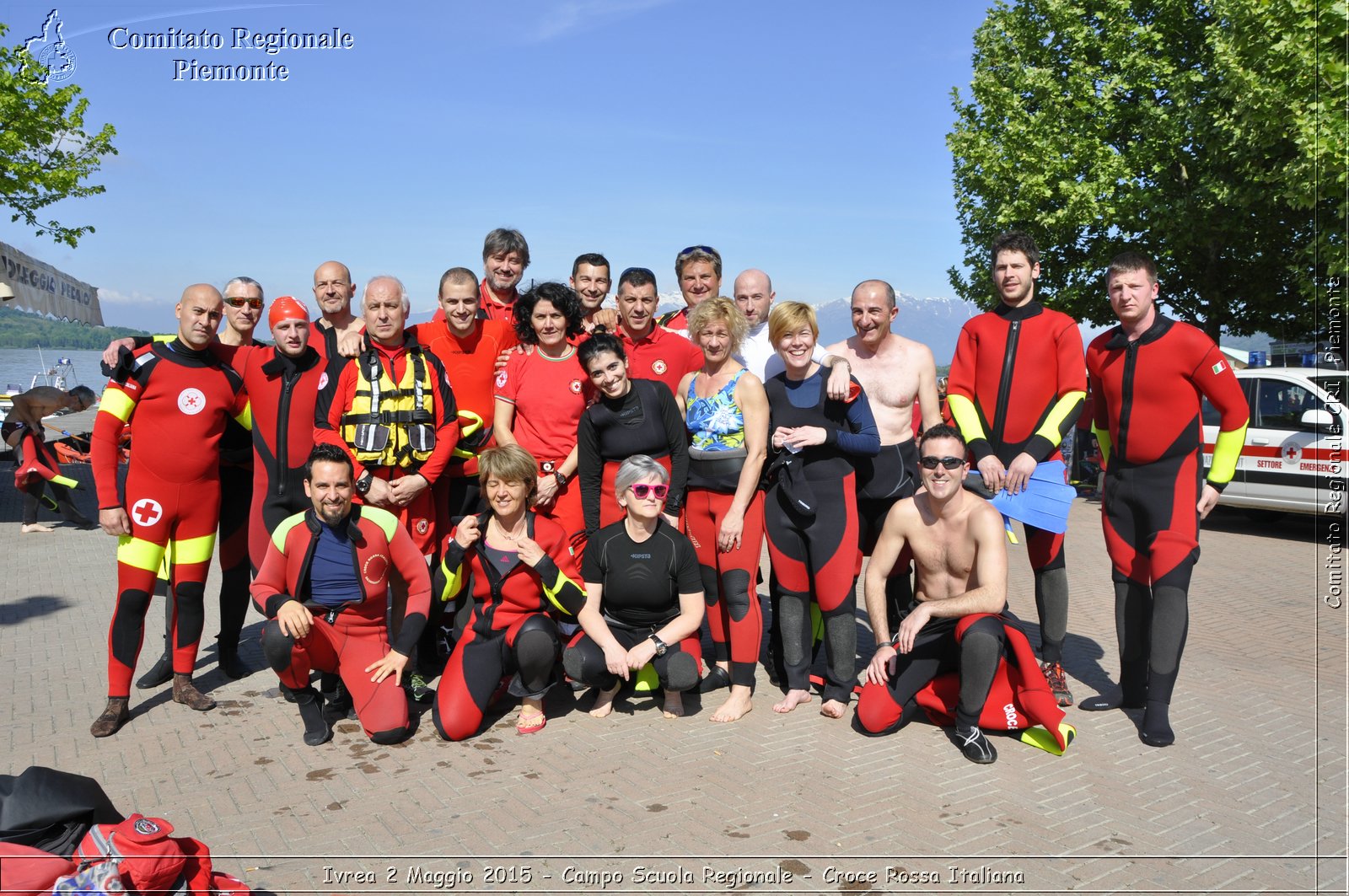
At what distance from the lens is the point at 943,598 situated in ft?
15.2

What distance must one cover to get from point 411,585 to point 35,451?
964 centimetres

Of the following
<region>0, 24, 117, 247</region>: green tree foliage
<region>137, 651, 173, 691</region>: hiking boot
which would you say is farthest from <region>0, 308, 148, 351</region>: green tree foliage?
<region>137, 651, 173, 691</region>: hiking boot

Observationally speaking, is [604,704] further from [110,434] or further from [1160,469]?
[1160,469]

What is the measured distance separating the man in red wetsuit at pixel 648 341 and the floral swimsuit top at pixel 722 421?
41 centimetres

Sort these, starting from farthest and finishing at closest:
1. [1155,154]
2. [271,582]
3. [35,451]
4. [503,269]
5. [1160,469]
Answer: [1155,154]
[35,451]
[503,269]
[1160,469]
[271,582]

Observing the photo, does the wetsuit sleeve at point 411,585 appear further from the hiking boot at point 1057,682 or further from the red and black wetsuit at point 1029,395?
the hiking boot at point 1057,682

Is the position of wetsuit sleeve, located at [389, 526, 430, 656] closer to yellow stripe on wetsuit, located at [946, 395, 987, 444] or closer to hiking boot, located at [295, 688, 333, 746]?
hiking boot, located at [295, 688, 333, 746]

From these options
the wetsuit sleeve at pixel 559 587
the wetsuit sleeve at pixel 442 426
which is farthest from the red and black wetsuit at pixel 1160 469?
the wetsuit sleeve at pixel 442 426

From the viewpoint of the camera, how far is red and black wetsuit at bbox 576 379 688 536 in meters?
4.96

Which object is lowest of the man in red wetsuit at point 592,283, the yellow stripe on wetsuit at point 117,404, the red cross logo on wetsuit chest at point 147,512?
the red cross logo on wetsuit chest at point 147,512

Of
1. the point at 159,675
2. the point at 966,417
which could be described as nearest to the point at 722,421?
the point at 966,417

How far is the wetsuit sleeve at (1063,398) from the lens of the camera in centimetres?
494

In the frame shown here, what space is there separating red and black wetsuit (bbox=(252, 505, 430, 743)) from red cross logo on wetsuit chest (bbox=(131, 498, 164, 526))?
0.75 meters

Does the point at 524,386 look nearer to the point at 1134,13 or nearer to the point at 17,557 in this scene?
the point at 17,557
